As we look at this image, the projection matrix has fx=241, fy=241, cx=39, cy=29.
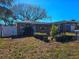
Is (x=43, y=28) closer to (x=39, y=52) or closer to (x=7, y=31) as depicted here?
(x=7, y=31)

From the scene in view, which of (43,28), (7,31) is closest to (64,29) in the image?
(7,31)

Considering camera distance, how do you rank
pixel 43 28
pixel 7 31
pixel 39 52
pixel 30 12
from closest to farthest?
pixel 39 52 < pixel 7 31 < pixel 43 28 < pixel 30 12

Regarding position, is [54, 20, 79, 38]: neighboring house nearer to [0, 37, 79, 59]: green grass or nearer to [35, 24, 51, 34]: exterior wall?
[35, 24, 51, 34]: exterior wall

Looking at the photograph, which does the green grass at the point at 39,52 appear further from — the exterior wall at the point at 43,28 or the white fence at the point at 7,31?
the exterior wall at the point at 43,28

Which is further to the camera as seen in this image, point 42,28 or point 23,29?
point 42,28

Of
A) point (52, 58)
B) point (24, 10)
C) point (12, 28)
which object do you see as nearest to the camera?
point (52, 58)

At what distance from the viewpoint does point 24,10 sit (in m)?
63.8

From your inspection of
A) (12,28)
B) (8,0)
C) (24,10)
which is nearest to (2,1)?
(8,0)

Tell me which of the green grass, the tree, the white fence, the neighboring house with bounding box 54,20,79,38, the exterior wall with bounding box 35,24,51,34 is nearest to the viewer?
the green grass

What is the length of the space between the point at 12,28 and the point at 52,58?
26.2 metres

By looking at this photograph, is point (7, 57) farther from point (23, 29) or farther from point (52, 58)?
point (23, 29)

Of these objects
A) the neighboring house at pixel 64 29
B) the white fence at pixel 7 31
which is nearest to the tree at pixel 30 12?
the neighboring house at pixel 64 29

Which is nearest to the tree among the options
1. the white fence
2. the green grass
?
the white fence

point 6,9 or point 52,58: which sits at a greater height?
point 6,9
